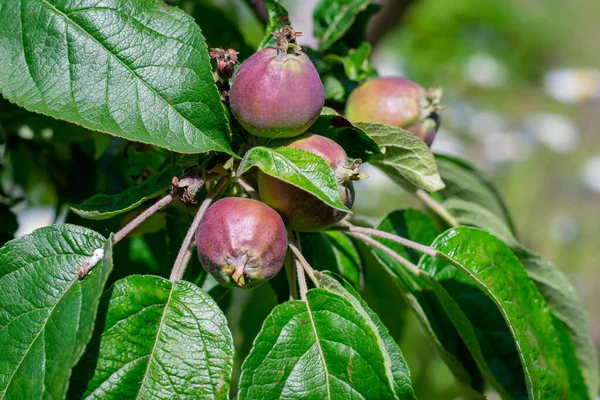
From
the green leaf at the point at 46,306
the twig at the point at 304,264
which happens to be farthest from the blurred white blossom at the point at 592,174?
the green leaf at the point at 46,306

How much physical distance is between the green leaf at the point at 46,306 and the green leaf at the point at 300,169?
21 cm

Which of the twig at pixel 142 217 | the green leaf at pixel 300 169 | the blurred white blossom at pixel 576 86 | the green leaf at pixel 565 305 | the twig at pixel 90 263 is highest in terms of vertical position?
the green leaf at pixel 300 169

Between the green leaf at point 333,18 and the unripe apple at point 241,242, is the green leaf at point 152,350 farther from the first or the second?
the green leaf at point 333,18

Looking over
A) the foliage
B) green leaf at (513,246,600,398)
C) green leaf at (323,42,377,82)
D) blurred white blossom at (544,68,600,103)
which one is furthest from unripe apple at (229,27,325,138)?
blurred white blossom at (544,68,600,103)

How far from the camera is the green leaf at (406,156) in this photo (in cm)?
93

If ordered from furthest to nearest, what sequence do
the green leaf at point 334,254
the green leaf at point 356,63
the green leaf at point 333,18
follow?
the green leaf at point 333,18 → the green leaf at point 356,63 → the green leaf at point 334,254

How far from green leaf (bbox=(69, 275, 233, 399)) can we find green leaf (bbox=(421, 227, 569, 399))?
0.36m

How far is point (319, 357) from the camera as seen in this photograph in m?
0.80

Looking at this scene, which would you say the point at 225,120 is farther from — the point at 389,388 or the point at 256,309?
the point at 256,309

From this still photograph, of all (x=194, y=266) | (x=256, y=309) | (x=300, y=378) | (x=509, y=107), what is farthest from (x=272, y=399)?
(x=509, y=107)

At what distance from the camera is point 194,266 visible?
3.30 feet

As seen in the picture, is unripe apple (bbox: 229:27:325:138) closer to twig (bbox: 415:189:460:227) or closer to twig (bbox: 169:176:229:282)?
twig (bbox: 169:176:229:282)

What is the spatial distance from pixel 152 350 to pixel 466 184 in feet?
2.72

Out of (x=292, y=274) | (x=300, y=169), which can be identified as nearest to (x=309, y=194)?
(x=300, y=169)
